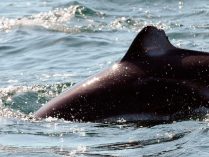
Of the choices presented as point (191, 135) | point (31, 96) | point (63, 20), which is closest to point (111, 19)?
point (63, 20)

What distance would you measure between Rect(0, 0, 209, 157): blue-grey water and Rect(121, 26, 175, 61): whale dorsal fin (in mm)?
870

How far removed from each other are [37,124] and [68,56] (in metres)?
7.10

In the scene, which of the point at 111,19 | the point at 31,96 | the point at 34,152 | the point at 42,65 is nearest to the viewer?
the point at 34,152

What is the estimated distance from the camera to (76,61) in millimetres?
16453

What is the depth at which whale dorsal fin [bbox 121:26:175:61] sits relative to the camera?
9.70 metres

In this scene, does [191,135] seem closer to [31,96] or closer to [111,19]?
[31,96]

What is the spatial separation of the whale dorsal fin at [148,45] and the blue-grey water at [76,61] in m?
0.87

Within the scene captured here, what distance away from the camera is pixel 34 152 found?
27.2ft

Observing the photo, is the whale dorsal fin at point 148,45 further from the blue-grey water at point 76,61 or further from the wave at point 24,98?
the wave at point 24,98

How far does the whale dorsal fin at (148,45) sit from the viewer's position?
970cm

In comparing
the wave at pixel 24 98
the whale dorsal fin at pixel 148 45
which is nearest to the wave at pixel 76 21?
the wave at pixel 24 98

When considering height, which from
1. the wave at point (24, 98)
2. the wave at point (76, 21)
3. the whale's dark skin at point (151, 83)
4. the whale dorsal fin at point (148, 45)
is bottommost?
the wave at point (24, 98)

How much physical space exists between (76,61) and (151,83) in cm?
691

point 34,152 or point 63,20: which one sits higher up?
point 63,20
